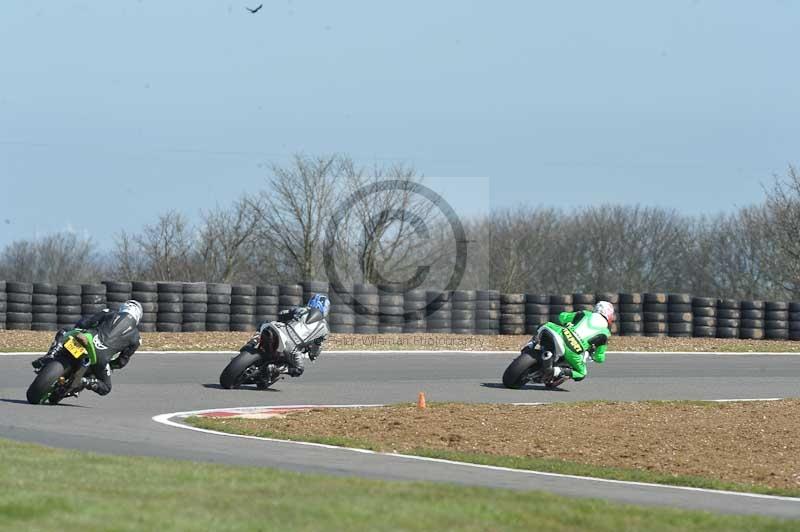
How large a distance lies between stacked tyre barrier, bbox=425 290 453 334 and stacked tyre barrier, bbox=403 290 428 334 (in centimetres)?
15

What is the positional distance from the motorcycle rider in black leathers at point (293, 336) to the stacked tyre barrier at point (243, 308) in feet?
37.8

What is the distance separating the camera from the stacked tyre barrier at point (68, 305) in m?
31.7

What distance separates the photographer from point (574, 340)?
21.7 meters

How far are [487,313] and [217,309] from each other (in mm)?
6572

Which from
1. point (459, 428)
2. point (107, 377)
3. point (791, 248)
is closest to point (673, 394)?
point (459, 428)

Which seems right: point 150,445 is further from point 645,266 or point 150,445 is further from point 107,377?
point 645,266

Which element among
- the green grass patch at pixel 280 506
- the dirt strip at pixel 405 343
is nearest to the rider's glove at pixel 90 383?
the green grass patch at pixel 280 506

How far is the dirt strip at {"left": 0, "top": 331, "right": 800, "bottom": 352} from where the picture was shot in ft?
94.1

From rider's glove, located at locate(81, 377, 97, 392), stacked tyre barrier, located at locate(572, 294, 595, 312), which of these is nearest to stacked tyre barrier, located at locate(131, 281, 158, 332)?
stacked tyre barrier, located at locate(572, 294, 595, 312)

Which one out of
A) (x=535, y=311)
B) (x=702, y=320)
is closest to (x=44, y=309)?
(x=535, y=311)

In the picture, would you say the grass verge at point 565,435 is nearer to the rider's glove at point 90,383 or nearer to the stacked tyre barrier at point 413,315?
the rider's glove at point 90,383

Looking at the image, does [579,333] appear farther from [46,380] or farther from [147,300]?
[147,300]

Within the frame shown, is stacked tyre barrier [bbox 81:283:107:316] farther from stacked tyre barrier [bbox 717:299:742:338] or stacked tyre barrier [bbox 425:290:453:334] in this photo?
Result: stacked tyre barrier [bbox 717:299:742:338]

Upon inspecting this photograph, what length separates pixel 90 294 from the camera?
31.7 metres
